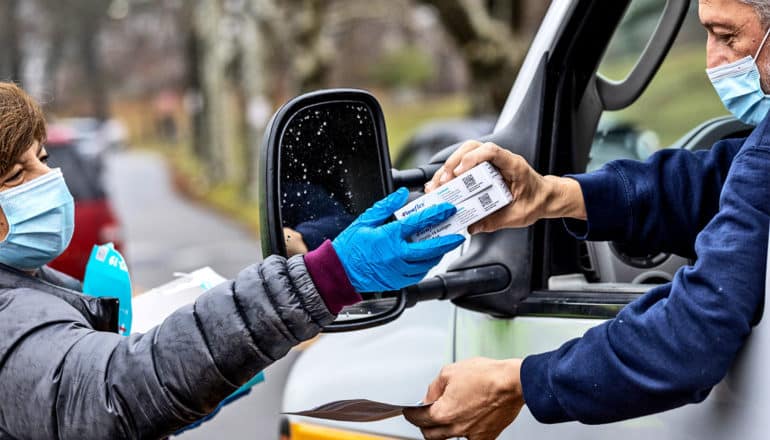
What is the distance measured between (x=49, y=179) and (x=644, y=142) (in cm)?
192

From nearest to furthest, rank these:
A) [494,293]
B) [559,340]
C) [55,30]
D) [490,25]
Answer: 1. [559,340]
2. [494,293]
3. [490,25]
4. [55,30]

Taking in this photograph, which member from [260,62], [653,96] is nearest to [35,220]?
[653,96]

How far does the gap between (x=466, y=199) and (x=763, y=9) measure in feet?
1.85

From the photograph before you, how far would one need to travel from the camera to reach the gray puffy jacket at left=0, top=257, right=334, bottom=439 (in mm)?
1656

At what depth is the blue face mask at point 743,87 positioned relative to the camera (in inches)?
66.3

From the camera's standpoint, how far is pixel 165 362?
5.49 feet

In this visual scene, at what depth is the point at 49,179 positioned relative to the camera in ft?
6.87

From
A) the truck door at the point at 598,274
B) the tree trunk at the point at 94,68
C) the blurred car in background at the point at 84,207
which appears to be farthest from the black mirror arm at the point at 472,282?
the tree trunk at the point at 94,68

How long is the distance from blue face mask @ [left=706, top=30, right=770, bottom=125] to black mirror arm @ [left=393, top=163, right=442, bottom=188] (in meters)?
0.58

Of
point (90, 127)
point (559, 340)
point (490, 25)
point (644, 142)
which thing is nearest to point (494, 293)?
point (559, 340)

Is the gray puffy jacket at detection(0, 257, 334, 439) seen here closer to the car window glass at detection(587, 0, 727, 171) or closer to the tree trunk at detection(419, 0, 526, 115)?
the car window glass at detection(587, 0, 727, 171)

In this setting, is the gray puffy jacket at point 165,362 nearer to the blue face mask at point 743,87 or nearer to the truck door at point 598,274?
the truck door at point 598,274

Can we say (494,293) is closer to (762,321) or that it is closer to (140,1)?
(762,321)

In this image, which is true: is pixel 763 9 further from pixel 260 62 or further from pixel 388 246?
pixel 260 62
